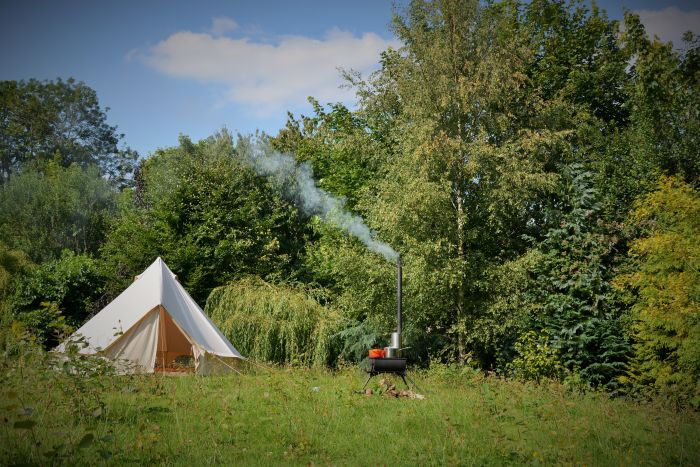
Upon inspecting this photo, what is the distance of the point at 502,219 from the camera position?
1528 cm

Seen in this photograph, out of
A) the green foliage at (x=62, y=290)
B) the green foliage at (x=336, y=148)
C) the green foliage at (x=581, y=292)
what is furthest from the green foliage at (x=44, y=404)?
the green foliage at (x=336, y=148)

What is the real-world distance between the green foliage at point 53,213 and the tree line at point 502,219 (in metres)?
9.00

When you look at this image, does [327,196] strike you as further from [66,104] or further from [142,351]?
[66,104]

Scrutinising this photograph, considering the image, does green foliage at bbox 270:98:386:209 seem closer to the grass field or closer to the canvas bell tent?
the canvas bell tent

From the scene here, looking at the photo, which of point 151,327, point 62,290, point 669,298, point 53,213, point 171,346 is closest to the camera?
point 151,327

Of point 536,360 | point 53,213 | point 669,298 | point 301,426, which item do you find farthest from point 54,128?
point 669,298

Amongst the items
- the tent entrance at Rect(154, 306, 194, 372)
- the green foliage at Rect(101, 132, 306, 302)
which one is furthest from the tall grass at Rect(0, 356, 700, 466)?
the green foliage at Rect(101, 132, 306, 302)

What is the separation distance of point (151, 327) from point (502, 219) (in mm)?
8893

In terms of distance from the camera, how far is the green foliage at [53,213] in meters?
26.6

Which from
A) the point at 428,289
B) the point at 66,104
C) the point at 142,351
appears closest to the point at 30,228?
the point at 66,104

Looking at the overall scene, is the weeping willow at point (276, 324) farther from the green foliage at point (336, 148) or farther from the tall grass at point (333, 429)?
the tall grass at point (333, 429)

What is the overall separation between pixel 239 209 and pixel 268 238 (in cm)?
129

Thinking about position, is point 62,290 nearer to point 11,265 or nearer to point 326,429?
point 11,265

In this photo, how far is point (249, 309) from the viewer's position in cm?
1476
